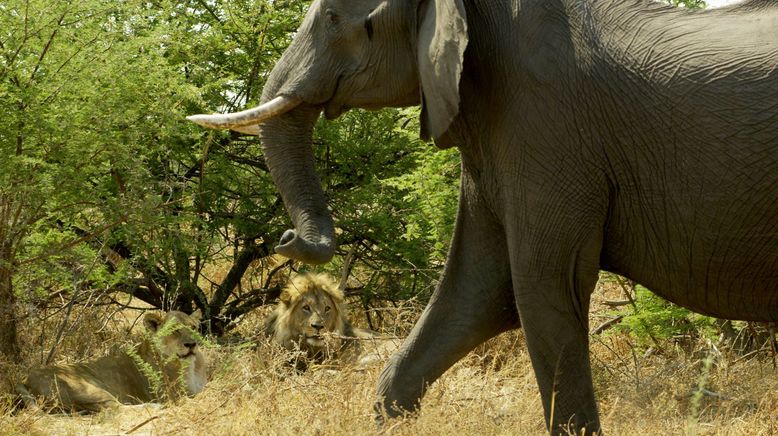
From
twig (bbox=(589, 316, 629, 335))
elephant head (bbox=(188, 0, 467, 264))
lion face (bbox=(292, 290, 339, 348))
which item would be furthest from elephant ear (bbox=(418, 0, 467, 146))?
lion face (bbox=(292, 290, 339, 348))

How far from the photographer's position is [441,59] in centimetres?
513

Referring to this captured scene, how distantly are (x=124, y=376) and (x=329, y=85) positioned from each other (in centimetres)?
466

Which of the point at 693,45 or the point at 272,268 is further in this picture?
the point at 272,268

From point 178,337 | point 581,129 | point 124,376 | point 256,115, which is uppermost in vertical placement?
point 256,115

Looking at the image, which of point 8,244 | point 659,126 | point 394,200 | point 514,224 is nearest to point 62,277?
point 8,244

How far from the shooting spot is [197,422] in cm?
622

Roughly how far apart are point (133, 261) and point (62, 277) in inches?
42.6

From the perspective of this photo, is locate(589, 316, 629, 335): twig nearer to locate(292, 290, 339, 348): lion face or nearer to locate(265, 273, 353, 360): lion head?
locate(265, 273, 353, 360): lion head

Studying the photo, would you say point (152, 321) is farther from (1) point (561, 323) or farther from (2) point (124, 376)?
(1) point (561, 323)

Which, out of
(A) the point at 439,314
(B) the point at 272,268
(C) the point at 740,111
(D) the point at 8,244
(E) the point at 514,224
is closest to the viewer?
(C) the point at 740,111

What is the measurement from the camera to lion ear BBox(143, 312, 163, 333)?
9.70m

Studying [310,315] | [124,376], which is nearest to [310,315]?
[310,315]

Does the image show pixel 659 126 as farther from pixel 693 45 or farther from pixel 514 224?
pixel 514 224

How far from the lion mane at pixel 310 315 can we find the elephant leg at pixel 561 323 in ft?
16.3
